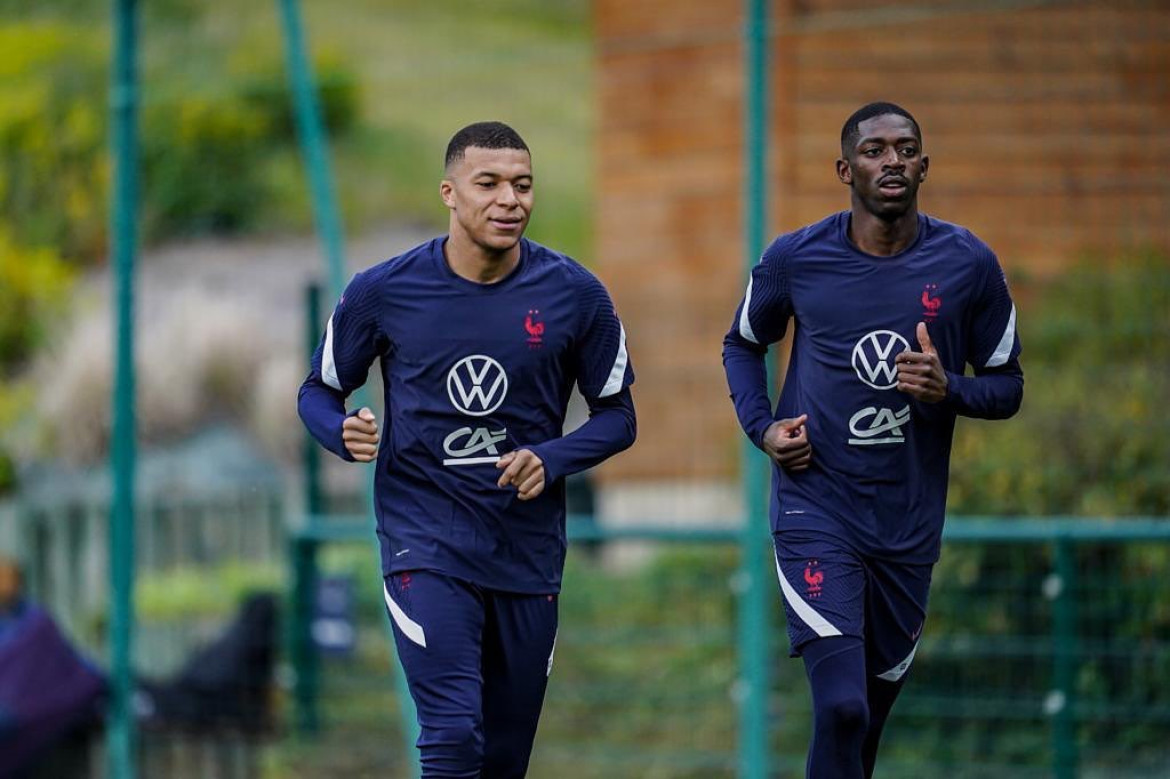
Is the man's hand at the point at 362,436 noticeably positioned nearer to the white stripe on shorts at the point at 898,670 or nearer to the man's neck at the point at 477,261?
the man's neck at the point at 477,261

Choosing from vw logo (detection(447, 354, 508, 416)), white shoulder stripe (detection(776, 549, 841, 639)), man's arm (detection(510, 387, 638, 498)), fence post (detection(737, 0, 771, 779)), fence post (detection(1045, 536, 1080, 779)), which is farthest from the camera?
fence post (detection(1045, 536, 1080, 779))

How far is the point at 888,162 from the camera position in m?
6.02

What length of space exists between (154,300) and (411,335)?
24.3ft

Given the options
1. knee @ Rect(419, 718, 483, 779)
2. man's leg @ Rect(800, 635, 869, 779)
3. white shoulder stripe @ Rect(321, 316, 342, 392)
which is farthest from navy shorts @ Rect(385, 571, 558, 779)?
man's leg @ Rect(800, 635, 869, 779)

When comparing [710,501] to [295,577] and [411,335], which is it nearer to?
[295,577]

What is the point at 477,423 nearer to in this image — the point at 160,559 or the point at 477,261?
the point at 477,261

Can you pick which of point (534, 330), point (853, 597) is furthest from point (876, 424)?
point (534, 330)

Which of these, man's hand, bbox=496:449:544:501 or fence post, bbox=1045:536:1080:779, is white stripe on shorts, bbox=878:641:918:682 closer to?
man's hand, bbox=496:449:544:501

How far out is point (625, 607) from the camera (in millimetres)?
11383

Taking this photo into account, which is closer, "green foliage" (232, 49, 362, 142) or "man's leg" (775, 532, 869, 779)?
"man's leg" (775, 532, 869, 779)

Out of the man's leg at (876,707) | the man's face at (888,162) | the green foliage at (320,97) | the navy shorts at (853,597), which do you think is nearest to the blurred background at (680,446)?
the green foliage at (320,97)

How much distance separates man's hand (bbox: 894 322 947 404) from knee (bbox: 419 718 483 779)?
1.63m

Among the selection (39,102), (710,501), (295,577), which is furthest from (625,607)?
(39,102)

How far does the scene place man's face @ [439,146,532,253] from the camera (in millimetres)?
6164
